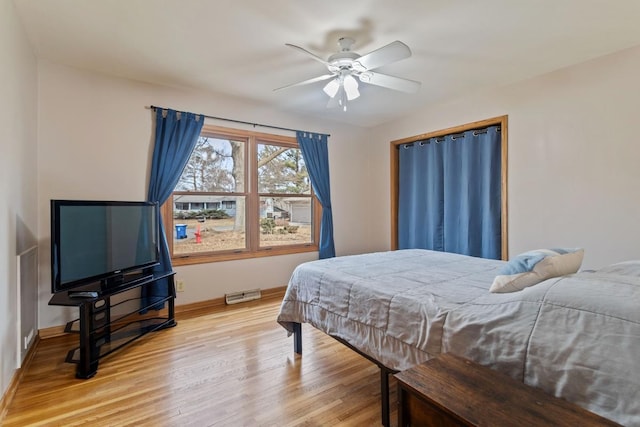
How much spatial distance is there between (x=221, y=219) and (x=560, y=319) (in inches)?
135

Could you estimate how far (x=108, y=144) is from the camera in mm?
3035

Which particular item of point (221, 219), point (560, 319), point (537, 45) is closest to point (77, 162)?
point (221, 219)

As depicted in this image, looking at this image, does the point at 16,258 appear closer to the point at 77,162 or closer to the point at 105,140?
the point at 77,162

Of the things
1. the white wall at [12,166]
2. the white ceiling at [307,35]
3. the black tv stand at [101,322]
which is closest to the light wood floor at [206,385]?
the black tv stand at [101,322]

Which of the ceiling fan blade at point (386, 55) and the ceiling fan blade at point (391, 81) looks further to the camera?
the ceiling fan blade at point (391, 81)

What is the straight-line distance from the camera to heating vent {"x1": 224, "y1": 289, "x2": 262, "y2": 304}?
372cm

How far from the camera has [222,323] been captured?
3102 millimetres

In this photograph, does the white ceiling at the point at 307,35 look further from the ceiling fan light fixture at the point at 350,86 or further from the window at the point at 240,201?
the window at the point at 240,201

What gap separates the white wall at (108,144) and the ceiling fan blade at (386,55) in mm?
2015

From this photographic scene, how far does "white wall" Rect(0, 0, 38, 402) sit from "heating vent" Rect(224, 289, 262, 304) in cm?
192

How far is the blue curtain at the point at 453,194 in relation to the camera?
3.49 meters

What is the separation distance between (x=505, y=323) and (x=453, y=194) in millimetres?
2902

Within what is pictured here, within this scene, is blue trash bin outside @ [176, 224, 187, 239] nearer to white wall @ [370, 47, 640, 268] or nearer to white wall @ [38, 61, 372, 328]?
white wall @ [38, 61, 372, 328]

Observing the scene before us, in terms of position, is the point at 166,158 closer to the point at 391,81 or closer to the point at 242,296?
the point at 242,296
